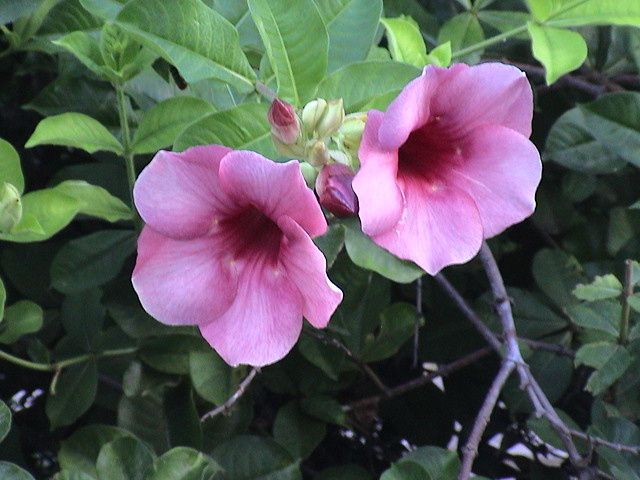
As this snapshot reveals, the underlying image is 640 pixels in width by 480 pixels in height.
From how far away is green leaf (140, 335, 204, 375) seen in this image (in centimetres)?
95

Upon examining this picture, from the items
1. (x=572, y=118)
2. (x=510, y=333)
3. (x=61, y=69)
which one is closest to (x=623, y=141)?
(x=572, y=118)

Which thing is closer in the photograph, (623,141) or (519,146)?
(519,146)

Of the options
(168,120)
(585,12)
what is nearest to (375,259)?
(168,120)

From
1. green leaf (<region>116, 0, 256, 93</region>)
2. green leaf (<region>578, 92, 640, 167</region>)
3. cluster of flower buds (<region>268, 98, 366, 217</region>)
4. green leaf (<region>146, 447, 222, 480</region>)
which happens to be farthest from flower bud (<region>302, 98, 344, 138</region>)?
green leaf (<region>578, 92, 640, 167</region>)

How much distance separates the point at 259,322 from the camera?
689 mm

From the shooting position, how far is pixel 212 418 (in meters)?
1.00

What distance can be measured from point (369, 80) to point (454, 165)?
9 centimetres

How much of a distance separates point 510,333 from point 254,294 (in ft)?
0.89

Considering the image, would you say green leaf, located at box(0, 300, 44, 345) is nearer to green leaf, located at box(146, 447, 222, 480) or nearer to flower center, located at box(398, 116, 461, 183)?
green leaf, located at box(146, 447, 222, 480)

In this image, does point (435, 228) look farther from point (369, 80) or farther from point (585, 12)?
point (585, 12)

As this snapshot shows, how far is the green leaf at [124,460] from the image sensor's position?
849 mm

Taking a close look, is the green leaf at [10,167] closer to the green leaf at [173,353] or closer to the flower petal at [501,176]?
the green leaf at [173,353]

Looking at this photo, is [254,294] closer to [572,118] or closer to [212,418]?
[212,418]

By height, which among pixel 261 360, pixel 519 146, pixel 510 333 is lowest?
pixel 510 333
